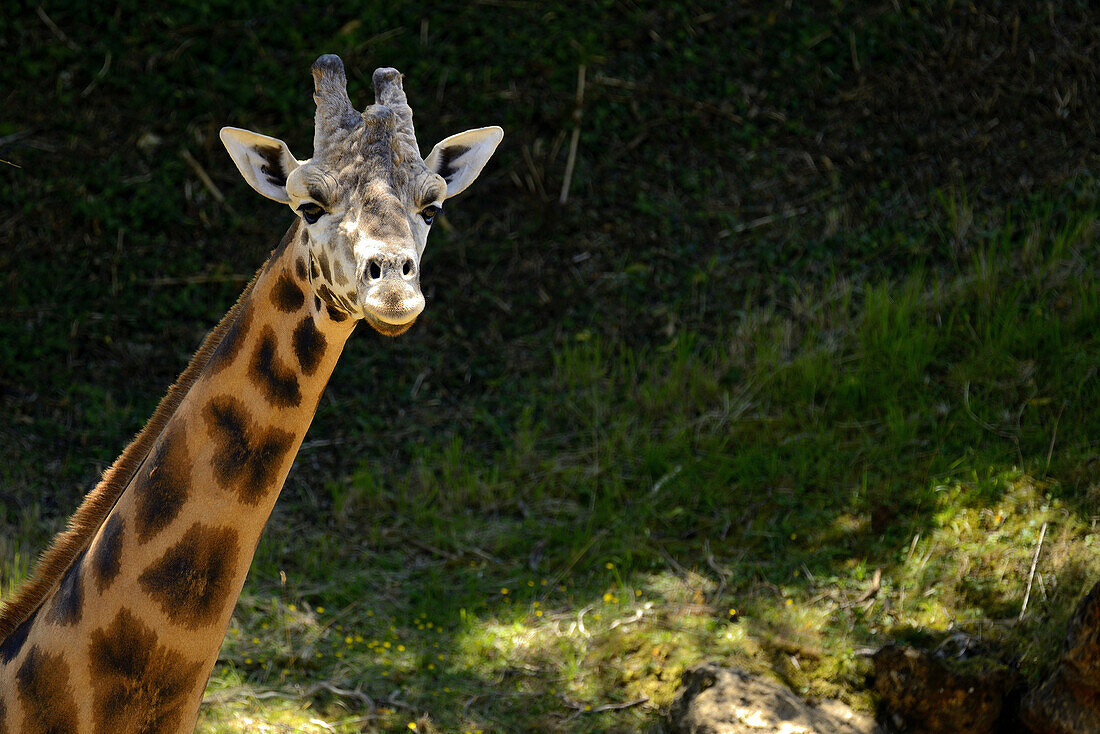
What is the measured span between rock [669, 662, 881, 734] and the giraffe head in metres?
2.11

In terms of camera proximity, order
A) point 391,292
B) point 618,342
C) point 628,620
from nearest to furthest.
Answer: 1. point 391,292
2. point 628,620
3. point 618,342

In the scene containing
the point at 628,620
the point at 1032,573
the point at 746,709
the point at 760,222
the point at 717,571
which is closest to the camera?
the point at 746,709

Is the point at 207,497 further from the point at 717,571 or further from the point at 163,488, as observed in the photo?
the point at 717,571

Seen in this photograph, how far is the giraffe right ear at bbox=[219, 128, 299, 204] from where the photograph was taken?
265 centimetres

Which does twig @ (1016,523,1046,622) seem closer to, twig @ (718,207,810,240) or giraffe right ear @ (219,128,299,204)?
twig @ (718,207,810,240)

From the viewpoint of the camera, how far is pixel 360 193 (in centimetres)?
251

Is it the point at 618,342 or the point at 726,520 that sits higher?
the point at 618,342

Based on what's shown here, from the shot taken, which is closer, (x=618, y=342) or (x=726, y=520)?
(x=726, y=520)

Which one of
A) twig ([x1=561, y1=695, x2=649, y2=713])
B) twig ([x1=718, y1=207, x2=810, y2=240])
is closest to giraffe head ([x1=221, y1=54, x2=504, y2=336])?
twig ([x1=561, y1=695, x2=649, y2=713])

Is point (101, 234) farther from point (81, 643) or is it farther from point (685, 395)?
point (81, 643)

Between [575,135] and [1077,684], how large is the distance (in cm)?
486

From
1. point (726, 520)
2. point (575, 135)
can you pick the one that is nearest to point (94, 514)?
point (726, 520)

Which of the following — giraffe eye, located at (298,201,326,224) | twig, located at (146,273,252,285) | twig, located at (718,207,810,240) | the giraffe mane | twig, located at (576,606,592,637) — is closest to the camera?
giraffe eye, located at (298,201,326,224)

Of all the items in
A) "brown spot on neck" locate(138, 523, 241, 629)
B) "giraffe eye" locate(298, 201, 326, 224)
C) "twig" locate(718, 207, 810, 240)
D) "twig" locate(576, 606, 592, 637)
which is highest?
"giraffe eye" locate(298, 201, 326, 224)
